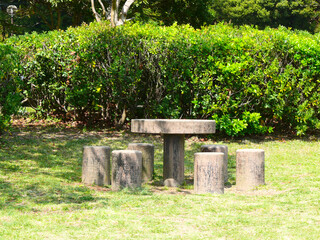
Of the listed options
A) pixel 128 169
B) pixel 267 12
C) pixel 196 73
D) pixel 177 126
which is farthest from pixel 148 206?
pixel 267 12

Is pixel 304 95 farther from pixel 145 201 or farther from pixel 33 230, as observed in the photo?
pixel 33 230

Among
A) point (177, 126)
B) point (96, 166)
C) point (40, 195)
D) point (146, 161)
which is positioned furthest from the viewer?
point (146, 161)

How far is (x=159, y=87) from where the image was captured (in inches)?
519

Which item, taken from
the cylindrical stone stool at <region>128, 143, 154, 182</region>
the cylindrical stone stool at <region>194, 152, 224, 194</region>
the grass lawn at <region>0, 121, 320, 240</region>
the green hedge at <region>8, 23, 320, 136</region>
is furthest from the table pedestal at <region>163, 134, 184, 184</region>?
the green hedge at <region>8, 23, 320, 136</region>

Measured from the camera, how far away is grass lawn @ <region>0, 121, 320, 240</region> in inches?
214

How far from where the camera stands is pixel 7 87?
1176 centimetres

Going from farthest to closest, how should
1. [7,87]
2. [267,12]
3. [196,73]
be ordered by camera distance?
[267,12]
[196,73]
[7,87]

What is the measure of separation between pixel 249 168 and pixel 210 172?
0.93 metres

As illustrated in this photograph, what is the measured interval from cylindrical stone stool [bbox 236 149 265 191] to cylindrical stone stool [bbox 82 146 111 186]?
2248mm

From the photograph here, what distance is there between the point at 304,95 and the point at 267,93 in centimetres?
128

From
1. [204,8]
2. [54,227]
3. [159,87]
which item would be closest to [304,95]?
[159,87]

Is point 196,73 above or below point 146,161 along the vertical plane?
above

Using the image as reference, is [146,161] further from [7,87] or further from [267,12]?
[267,12]

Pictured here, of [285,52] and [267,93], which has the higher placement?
[285,52]
